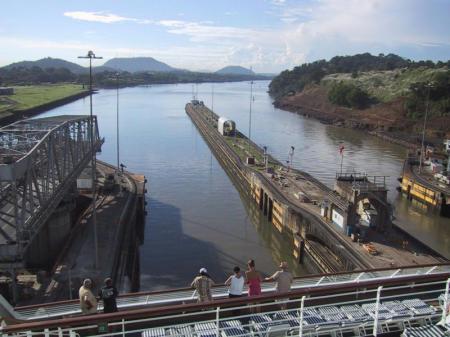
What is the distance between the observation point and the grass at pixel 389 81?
11425cm

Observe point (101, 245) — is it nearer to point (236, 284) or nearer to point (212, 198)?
point (236, 284)

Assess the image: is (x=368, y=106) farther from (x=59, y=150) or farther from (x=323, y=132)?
(x=59, y=150)

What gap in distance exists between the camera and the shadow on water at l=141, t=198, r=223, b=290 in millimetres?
26047

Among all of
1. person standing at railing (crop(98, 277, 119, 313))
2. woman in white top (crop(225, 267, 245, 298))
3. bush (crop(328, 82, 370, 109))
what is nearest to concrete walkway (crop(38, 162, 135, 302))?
person standing at railing (crop(98, 277, 119, 313))

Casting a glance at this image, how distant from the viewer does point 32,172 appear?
21062mm

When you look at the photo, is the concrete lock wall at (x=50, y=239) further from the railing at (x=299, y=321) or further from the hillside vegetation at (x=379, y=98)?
the hillside vegetation at (x=379, y=98)

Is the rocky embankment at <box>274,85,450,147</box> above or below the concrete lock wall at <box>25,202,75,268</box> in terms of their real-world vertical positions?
above

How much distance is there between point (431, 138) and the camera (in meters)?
77.1

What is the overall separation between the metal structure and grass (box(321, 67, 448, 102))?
307 feet

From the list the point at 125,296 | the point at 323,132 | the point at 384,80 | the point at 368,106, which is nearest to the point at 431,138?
the point at 323,132

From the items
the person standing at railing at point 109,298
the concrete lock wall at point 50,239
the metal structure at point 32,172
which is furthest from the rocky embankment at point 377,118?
the person standing at railing at point 109,298

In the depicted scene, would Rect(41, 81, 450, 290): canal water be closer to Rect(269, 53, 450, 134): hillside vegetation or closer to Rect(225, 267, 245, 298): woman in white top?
Rect(269, 53, 450, 134): hillside vegetation

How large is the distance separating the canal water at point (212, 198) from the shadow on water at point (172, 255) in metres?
0.06

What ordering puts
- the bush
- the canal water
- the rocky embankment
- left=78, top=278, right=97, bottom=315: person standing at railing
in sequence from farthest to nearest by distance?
the bush → the rocky embankment → the canal water → left=78, top=278, right=97, bottom=315: person standing at railing
